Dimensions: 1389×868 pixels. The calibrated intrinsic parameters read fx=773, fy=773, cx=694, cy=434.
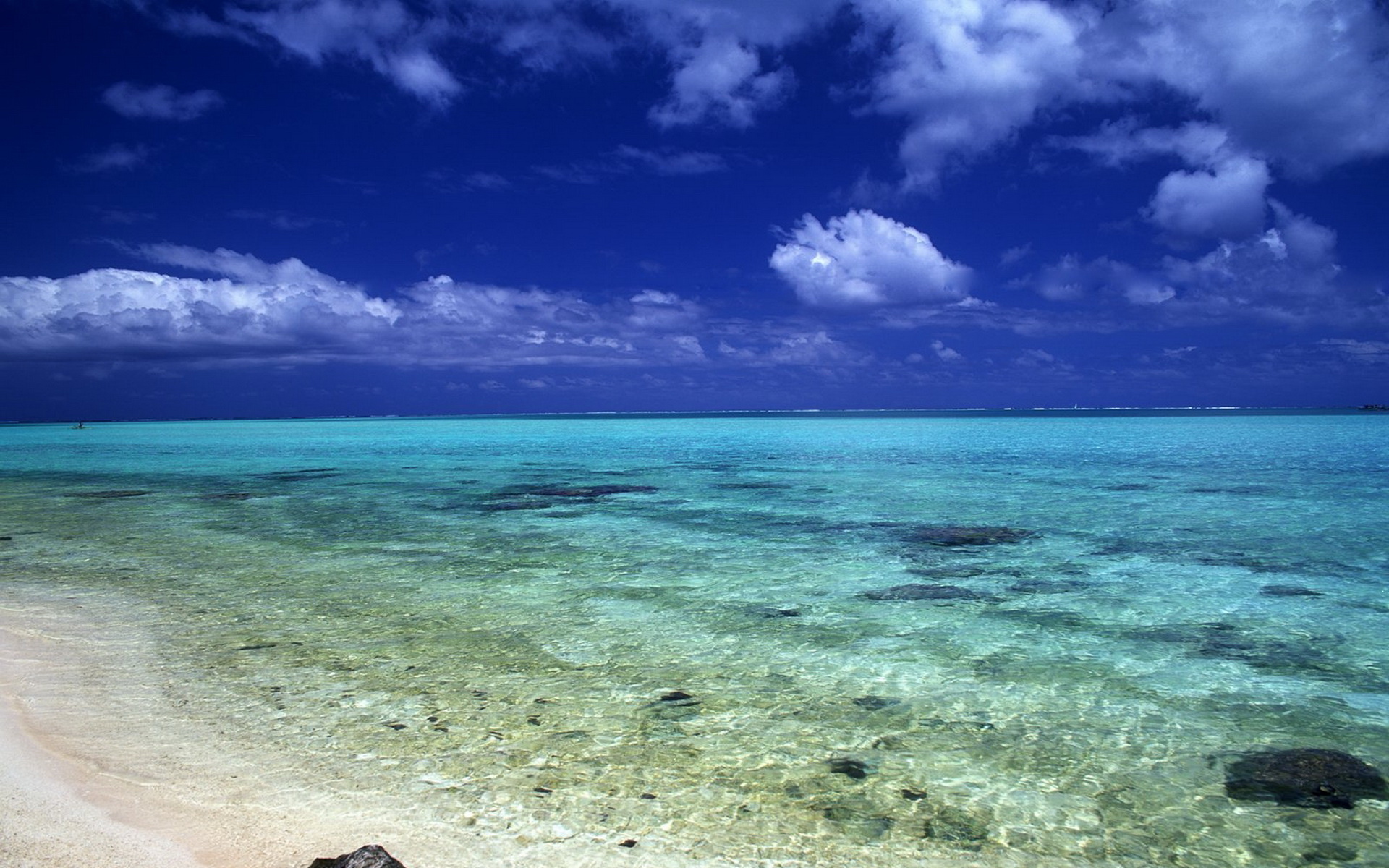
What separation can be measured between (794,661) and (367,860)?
4.32 m

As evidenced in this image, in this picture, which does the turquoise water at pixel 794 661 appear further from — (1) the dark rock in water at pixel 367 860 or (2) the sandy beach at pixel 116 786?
(1) the dark rock in water at pixel 367 860

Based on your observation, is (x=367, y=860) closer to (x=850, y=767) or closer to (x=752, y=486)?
(x=850, y=767)

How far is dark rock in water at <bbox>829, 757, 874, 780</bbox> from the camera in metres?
4.68

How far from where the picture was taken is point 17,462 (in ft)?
126

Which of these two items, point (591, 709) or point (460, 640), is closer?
point (591, 709)

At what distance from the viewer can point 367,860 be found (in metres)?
3.13

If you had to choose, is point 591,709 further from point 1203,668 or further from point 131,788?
point 1203,668

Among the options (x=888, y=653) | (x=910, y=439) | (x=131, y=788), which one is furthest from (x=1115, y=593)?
(x=910, y=439)

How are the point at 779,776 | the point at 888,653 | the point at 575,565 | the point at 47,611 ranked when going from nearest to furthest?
the point at 779,776 < the point at 888,653 < the point at 47,611 < the point at 575,565

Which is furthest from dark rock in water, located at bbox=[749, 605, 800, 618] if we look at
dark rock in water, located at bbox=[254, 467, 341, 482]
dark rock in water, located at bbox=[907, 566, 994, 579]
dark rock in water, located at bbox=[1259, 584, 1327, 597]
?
dark rock in water, located at bbox=[254, 467, 341, 482]

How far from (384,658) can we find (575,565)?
4450 millimetres

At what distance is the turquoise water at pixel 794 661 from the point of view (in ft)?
13.9

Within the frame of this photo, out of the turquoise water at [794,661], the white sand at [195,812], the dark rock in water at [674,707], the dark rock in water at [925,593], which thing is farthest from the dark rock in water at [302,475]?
the dark rock in water at [674,707]

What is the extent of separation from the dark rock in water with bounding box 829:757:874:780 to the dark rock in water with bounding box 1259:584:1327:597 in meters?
7.26
